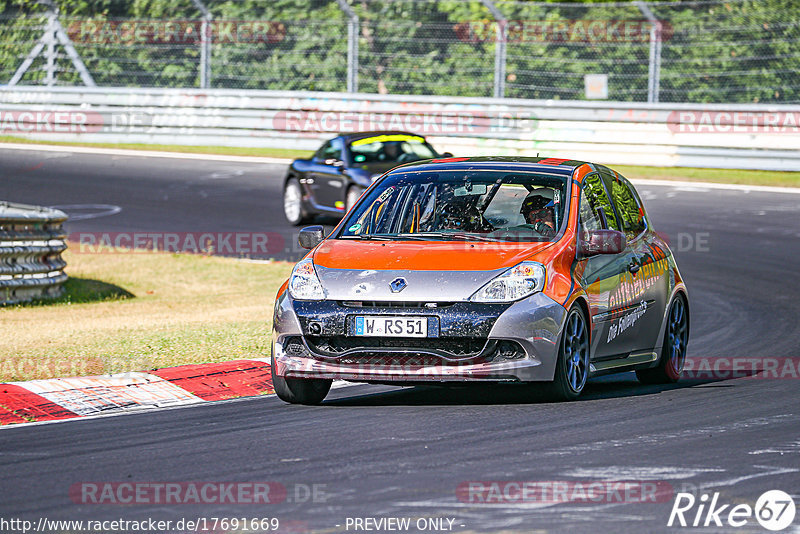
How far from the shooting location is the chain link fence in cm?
2477

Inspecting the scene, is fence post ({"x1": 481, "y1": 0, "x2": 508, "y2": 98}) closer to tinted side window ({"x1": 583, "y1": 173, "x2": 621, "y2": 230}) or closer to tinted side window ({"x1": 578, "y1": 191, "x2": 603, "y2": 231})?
tinted side window ({"x1": 583, "y1": 173, "x2": 621, "y2": 230})

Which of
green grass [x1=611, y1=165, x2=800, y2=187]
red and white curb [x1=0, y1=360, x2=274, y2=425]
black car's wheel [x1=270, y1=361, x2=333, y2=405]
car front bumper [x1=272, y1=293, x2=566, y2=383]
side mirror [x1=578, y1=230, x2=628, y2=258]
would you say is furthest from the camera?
green grass [x1=611, y1=165, x2=800, y2=187]

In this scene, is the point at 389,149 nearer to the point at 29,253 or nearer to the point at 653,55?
the point at 653,55

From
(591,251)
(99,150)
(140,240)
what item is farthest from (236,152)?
(591,251)

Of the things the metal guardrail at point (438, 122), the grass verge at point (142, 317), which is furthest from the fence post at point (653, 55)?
the grass verge at point (142, 317)

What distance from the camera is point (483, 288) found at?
315 inches

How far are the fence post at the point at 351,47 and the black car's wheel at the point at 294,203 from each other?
690cm

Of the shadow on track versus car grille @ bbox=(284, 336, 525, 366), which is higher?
car grille @ bbox=(284, 336, 525, 366)

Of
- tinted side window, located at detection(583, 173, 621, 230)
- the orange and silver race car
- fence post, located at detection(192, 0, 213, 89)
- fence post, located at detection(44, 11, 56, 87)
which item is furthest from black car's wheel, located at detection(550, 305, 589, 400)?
fence post, located at detection(44, 11, 56, 87)

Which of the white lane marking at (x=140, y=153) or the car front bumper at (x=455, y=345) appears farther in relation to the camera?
the white lane marking at (x=140, y=153)

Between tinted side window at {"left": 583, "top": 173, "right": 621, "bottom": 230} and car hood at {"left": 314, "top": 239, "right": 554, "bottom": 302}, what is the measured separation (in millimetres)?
898

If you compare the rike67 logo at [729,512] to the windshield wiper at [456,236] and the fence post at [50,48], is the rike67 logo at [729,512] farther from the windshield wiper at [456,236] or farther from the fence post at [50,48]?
the fence post at [50,48]

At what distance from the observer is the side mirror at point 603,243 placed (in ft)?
28.2

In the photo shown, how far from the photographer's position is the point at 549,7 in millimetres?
25422
